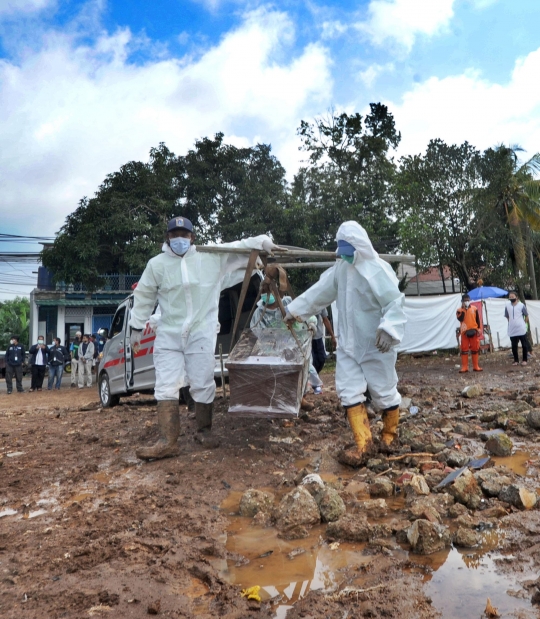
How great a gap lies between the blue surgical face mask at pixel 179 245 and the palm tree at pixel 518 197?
15.5m

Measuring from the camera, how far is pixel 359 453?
4.11m

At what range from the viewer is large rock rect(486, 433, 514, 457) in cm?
421

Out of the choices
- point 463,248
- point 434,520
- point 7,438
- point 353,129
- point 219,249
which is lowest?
point 7,438

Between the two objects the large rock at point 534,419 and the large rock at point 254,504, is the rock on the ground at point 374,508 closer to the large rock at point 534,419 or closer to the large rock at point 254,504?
the large rock at point 254,504

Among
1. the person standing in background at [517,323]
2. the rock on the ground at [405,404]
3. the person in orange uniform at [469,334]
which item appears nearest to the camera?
the rock on the ground at [405,404]

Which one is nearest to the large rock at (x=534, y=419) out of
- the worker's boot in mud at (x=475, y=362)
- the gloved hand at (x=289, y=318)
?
the gloved hand at (x=289, y=318)

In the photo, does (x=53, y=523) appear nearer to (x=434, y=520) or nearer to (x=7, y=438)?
(x=434, y=520)

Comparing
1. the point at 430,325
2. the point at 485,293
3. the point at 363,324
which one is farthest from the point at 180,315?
the point at 485,293

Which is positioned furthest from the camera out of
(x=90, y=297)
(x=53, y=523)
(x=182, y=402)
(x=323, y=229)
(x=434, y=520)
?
(x=90, y=297)

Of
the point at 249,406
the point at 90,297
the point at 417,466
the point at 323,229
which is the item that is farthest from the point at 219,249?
the point at 90,297

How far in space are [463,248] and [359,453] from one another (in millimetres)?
15560

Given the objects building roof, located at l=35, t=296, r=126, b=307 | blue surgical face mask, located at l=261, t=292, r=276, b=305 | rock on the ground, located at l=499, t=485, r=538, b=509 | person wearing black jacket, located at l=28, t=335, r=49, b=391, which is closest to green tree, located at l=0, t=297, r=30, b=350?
building roof, located at l=35, t=296, r=126, b=307

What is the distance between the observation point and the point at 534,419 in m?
4.84

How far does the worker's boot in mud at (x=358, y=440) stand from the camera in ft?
13.4
